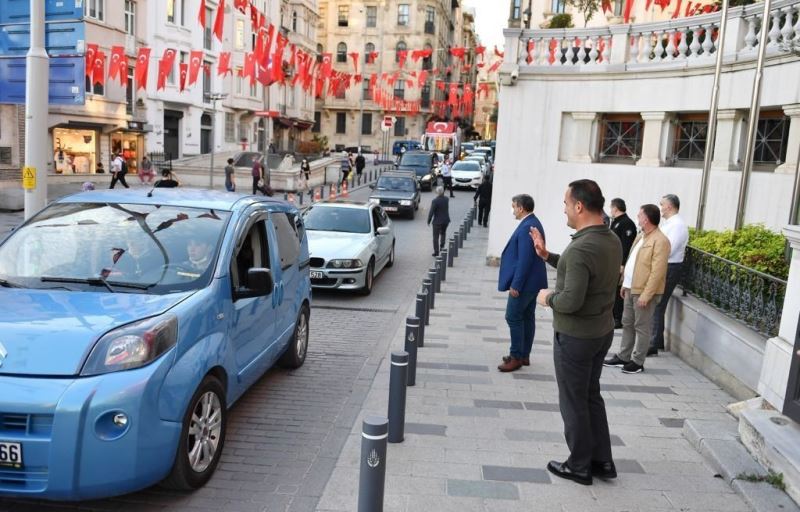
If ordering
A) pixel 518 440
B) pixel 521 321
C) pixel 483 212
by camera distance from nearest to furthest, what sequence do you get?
pixel 518 440 < pixel 521 321 < pixel 483 212

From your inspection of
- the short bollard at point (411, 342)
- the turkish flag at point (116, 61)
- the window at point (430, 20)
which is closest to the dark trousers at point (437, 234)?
the short bollard at point (411, 342)

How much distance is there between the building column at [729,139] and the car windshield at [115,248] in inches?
356

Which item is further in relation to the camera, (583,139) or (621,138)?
(583,139)

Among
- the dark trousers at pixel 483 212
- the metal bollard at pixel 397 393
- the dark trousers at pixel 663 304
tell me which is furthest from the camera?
the dark trousers at pixel 483 212

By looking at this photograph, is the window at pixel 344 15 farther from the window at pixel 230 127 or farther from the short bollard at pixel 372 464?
the short bollard at pixel 372 464

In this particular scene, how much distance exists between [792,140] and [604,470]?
7.10 m

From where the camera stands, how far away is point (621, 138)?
13.5m

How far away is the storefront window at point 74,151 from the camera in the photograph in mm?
31078

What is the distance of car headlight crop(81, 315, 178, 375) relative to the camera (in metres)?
3.72

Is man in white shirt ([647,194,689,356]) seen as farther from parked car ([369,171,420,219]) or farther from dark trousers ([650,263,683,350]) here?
parked car ([369,171,420,219])

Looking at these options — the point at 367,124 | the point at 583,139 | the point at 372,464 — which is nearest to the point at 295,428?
the point at 372,464

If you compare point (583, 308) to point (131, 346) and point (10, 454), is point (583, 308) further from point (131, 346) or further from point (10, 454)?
point (10, 454)

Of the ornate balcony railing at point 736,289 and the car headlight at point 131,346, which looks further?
the ornate balcony railing at point 736,289

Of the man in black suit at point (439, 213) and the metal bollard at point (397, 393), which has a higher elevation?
the man in black suit at point (439, 213)
